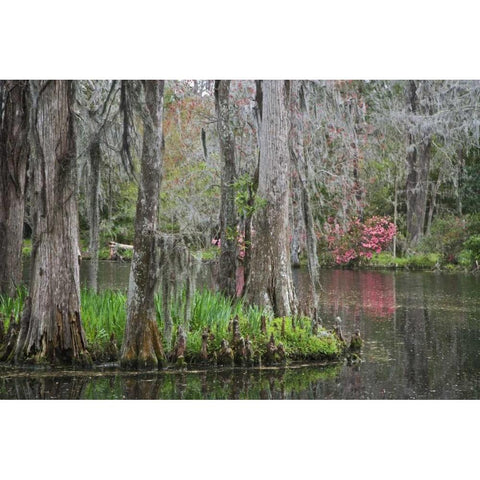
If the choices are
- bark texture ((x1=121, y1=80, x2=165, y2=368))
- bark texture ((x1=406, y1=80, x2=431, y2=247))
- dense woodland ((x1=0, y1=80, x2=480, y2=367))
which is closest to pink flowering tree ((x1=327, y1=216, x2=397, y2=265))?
bark texture ((x1=406, y1=80, x2=431, y2=247))

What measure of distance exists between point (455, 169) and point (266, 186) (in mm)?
11582

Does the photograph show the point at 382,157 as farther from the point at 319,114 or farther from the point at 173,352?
the point at 173,352

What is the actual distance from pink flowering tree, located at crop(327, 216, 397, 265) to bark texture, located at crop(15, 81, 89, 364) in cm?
1320

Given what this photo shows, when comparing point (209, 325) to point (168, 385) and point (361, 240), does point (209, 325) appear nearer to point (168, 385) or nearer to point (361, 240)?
point (168, 385)

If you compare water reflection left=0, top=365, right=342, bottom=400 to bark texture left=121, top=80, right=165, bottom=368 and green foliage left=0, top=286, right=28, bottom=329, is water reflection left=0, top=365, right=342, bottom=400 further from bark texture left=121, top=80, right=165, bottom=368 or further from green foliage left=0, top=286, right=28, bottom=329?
green foliage left=0, top=286, right=28, bottom=329

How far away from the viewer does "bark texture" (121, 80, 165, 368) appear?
23.1ft

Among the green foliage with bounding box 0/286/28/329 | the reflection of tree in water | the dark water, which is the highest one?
the green foliage with bounding box 0/286/28/329

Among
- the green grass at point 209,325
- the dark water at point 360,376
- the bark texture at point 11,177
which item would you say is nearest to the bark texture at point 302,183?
the green grass at point 209,325

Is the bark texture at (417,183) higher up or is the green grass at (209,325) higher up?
the bark texture at (417,183)

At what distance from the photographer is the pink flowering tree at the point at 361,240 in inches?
794

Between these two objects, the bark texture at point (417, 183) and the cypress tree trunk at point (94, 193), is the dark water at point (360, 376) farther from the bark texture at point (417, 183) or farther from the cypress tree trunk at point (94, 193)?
the bark texture at point (417, 183)

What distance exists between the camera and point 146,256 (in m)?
7.13

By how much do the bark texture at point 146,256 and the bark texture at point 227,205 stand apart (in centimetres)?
258

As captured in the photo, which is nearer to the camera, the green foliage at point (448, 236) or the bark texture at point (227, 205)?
the bark texture at point (227, 205)
